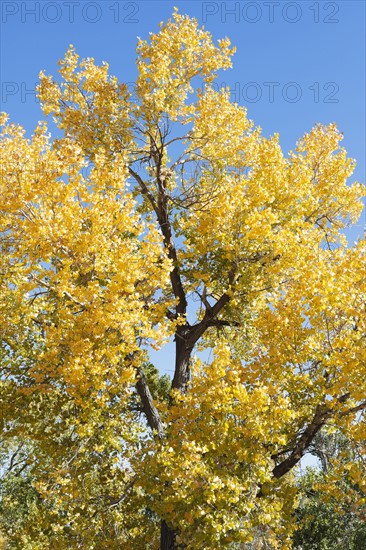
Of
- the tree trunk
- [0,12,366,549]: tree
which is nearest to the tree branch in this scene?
[0,12,366,549]: tree

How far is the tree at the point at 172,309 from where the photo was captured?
27.6 feet

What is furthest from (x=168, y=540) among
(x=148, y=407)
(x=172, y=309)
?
(x=172, y=309)

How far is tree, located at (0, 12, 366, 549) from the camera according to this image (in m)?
8.41

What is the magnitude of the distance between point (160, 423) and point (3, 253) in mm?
5322

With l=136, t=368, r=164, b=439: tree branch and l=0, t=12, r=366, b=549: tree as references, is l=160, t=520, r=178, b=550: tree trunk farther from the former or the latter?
l=136, t=368, r=164, b=439: tree branch

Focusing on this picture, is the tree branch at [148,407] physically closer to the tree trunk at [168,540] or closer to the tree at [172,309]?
the tree at [172,309]

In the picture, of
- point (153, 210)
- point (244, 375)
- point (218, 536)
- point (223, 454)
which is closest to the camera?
point (218, 536)

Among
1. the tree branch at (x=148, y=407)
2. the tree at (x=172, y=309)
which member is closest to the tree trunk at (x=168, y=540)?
the tree at (x=172, y=309)

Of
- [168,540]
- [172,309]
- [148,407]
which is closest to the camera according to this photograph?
[168,540]

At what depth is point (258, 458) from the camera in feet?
26.3

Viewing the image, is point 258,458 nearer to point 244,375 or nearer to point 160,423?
point 244,375

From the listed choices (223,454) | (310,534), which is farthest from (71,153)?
(310,534)

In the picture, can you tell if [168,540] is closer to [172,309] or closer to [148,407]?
[148,407]

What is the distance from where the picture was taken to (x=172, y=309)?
46.1 feet
